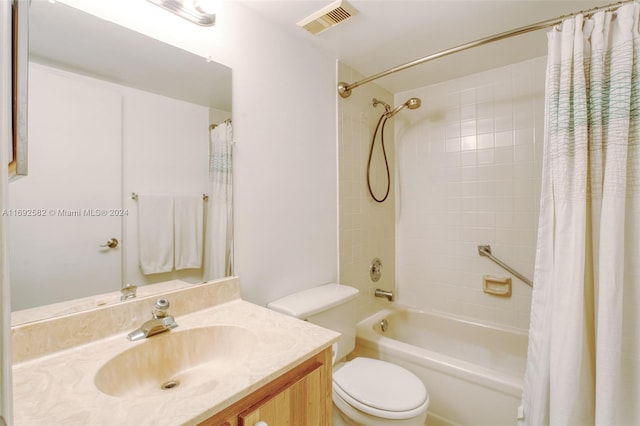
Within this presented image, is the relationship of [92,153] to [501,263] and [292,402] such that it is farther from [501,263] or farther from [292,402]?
[501,263]

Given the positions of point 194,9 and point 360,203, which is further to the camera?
point 360,203

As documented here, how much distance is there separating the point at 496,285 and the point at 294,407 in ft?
6.01

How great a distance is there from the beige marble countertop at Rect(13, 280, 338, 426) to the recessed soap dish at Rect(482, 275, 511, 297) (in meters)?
1.64

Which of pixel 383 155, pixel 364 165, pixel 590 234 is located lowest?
pixel 590 234

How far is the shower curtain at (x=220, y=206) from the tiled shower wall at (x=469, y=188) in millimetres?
1652

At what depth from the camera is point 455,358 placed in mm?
1773

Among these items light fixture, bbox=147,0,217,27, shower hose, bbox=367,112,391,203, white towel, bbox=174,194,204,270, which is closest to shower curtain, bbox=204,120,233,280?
white towel, bbox=174,194,204,270

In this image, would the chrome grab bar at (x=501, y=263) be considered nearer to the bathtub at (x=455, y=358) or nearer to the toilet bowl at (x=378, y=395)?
the bathtub at (x=455, y=358)

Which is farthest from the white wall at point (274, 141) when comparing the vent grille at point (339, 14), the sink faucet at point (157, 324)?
the sink faucet at point (157, 324)

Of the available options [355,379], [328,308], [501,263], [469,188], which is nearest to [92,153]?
[328,308]

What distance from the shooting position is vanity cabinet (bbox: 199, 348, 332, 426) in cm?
68

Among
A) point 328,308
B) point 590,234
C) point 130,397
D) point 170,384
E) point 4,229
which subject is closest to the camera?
point 4,229

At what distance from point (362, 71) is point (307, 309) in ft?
5.43

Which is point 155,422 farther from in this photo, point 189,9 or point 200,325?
point 189,9
